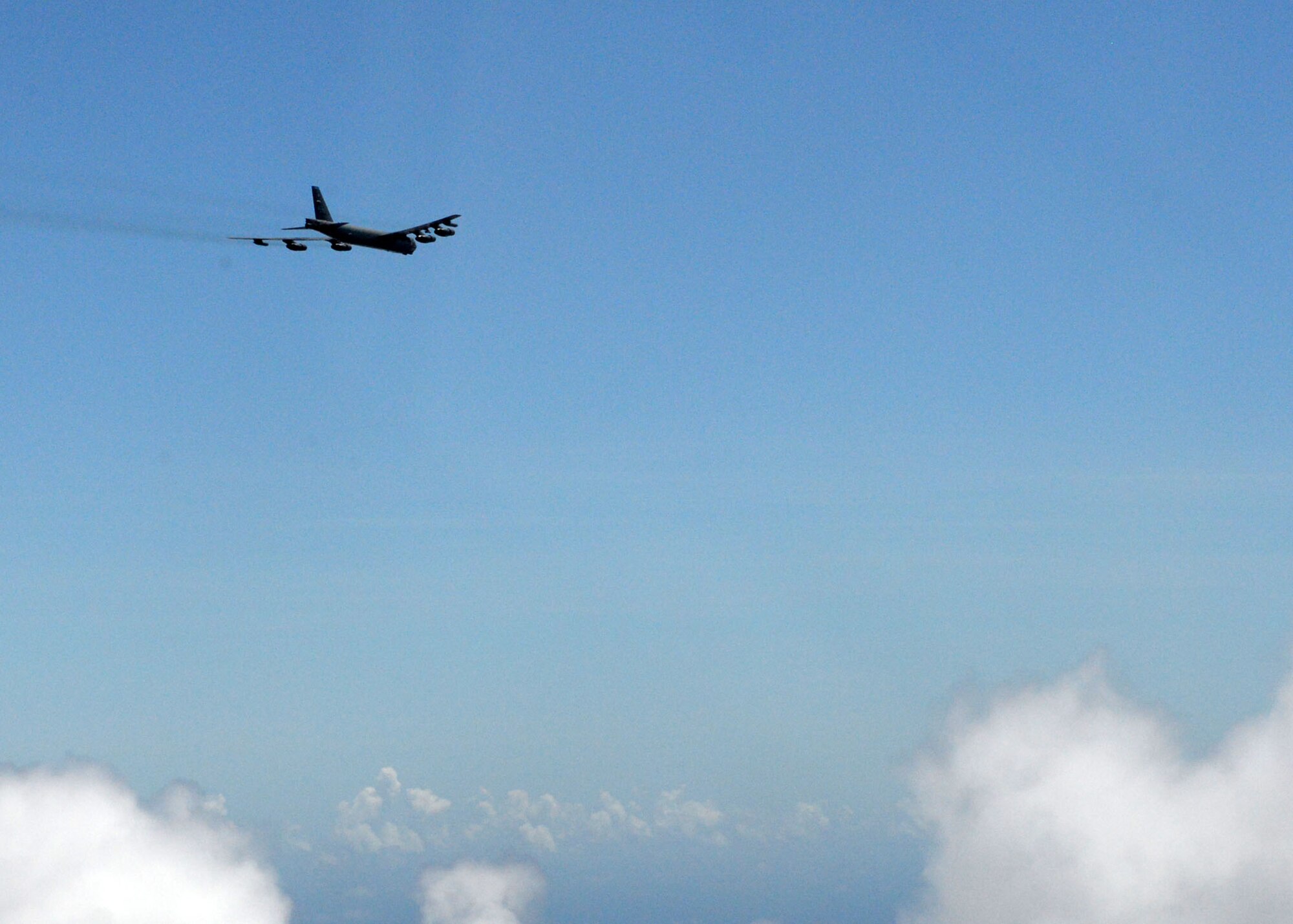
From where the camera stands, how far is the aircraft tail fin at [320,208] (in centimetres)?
12412

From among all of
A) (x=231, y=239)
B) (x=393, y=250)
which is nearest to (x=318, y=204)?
(x=393, y=250)

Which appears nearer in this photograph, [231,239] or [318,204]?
[231,239]

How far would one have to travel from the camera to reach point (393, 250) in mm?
125625

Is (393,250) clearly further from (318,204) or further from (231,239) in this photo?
(231,239)

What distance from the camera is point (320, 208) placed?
125 meters

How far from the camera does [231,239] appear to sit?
92312 mm

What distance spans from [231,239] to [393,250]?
112 feet

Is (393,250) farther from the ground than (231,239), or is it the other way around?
(393,250)

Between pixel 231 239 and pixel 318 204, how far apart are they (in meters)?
34.0

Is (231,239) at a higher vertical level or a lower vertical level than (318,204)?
lower

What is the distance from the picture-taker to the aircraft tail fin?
124 meters

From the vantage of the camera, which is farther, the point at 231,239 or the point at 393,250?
the point at 393,250

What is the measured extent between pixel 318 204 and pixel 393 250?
28.9 feet
